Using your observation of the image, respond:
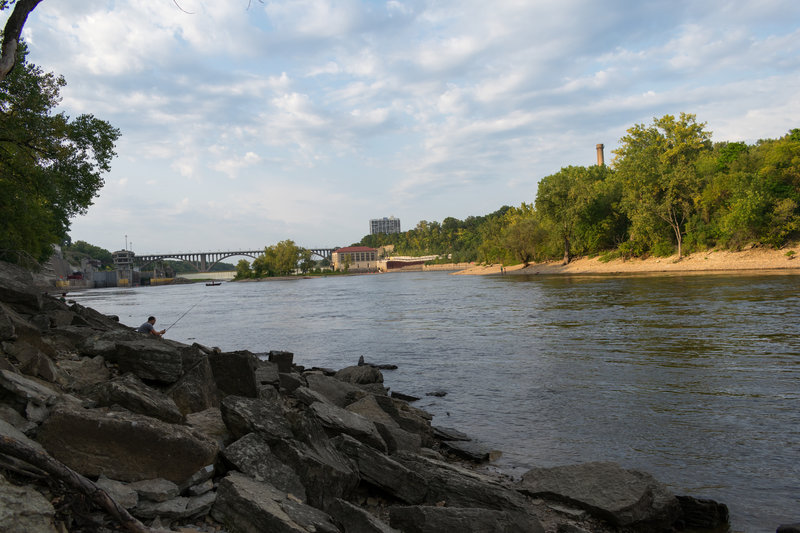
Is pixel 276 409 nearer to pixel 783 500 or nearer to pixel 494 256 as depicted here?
pixel 783 500

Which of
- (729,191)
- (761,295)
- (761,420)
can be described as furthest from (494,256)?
(761,420)

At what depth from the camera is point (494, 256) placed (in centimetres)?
12506

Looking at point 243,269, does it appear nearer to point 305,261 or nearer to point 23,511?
point 305,261

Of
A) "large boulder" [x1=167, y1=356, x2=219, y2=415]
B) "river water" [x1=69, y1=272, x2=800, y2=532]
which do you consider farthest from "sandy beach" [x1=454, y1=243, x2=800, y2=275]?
"large boulder" [x1=167, y1=356, x2=219, y2=415]

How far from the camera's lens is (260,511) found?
15.0 feet

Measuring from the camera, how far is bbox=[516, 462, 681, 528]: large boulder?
249 inches

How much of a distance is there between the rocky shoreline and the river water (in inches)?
52.2

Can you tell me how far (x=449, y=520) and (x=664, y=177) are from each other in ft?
238

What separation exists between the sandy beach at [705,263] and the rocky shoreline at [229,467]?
52919 mm

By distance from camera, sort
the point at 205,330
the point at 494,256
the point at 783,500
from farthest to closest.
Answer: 1. the point at 494,256
2. the point at 205,330
3. the point at 783,500

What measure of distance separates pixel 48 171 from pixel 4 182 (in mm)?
3241

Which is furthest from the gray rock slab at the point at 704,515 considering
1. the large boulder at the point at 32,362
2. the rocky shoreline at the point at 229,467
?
the large boulder at the point at 32,362

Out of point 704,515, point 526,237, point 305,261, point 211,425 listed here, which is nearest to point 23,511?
point 211,425

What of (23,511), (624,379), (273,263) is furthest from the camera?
(273,263)
